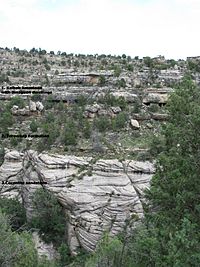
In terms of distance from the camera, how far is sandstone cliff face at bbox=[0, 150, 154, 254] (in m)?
30.8

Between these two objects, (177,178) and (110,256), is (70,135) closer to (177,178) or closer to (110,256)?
(110,256)

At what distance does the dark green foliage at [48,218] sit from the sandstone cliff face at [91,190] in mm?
534

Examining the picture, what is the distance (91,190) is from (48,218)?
339 centimetres

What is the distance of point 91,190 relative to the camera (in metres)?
31.4

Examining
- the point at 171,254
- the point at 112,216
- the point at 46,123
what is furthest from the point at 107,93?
the point at 171,254

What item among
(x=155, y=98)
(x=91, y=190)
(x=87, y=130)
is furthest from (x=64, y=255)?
(x=155, y=98)

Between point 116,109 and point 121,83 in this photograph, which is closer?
Answer: point 116,109

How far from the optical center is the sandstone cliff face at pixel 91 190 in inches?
1211

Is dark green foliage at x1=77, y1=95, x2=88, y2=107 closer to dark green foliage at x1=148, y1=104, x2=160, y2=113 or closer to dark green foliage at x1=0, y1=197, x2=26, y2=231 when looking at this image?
dark green foliage at x1=148, y1=104, x2=160, y2=113

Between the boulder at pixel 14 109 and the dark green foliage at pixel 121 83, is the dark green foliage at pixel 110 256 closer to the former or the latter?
the boulder at pixel 14 109

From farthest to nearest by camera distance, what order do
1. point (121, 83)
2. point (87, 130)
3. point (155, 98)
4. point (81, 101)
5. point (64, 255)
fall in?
point (121, 83)
point (155, 98)
point (81, 101)
point (87, 130)
point (64, 255)

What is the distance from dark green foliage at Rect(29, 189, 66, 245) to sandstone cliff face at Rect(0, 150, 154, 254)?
534 millimetres

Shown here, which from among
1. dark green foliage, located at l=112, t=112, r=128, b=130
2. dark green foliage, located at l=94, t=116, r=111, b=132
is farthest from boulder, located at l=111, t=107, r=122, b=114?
dark green foliage, located at l=94, t=116, r=111, b=132

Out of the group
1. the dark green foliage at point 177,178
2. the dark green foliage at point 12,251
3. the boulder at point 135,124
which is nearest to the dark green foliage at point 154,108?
the boulder at point 135,124
